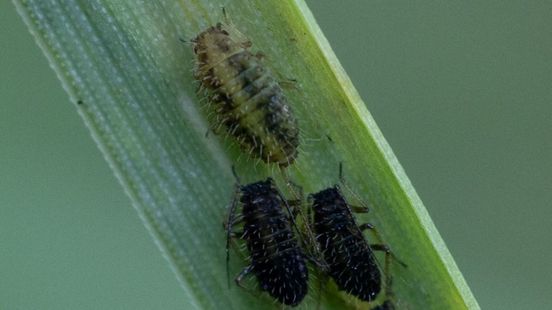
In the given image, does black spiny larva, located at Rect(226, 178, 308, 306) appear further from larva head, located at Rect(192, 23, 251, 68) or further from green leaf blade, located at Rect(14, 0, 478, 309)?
larva head, located at Rect(192, 23, 251, 68)

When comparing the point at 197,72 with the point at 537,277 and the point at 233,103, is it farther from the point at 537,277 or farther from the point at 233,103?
the point at 537,277

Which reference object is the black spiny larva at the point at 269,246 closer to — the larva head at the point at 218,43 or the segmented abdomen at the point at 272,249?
the segmented abdomen at the point at 272,249

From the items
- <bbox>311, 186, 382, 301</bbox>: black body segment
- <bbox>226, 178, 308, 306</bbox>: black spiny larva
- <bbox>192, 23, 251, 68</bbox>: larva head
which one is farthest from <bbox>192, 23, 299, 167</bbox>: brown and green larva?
<bbox>311, 186, 382, 301</bbox>: black body segment

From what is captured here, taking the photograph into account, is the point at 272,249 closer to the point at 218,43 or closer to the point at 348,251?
the point at 348,251

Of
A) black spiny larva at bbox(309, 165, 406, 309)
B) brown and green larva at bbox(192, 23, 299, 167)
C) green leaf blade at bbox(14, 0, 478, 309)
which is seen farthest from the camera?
black spiny larva at bbox(309, 165, 406, 309)

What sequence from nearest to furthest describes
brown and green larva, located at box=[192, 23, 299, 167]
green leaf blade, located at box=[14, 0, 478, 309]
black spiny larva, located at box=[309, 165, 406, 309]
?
green leaf blade, located at box=[14, 0, 478, 309] < brown and green larva, located at box=[192, 23, 299, 167] < black spiny larva, located at box=[309, 165, 406, 309]

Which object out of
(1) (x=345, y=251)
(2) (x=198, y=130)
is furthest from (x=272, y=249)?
(2) (x=198, y=130)

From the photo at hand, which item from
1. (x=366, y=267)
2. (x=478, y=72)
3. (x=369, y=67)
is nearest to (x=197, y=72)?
(x=366, y=267)
